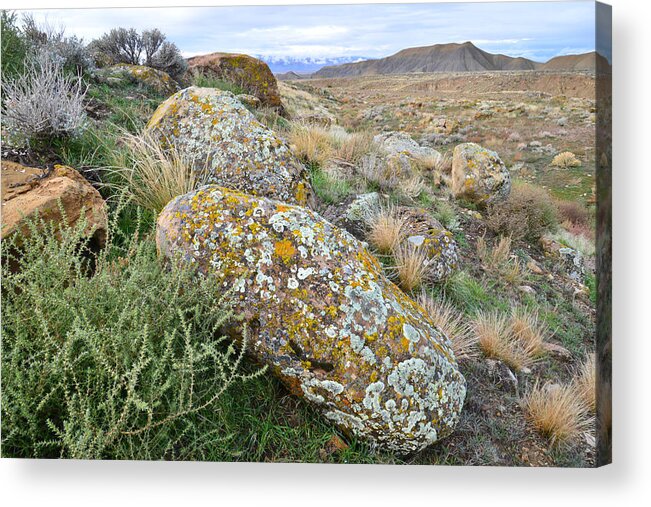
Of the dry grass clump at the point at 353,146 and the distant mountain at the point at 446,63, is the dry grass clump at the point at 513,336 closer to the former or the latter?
the distant mountain at the point at 446,63

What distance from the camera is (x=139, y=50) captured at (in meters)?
3.90

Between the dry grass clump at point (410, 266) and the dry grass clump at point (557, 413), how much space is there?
0.89m

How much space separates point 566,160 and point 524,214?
1.55 feet

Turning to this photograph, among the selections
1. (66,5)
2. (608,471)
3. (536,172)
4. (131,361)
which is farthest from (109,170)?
(608,471)

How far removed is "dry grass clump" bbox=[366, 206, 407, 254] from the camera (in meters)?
3.59

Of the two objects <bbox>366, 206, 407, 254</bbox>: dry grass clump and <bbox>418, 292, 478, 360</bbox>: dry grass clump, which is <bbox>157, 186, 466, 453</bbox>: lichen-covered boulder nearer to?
<bbox>418, 292, 478, 360</bbox>: dry grass clump

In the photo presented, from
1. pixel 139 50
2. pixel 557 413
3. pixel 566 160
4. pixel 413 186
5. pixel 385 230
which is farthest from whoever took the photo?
pixel 413 186

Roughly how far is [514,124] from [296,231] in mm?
1826

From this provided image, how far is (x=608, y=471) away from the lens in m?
2.99

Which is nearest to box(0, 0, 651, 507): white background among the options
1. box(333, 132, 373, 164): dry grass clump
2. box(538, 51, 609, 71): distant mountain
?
box(538, 51, 609, 71): distant mountain

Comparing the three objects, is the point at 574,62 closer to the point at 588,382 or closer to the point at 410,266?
the point at 410,266

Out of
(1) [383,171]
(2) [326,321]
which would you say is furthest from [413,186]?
(2) [326,321]

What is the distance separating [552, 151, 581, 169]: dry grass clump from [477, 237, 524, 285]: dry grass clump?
0.62 metres

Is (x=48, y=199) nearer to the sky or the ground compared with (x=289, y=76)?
nearer to the ground
